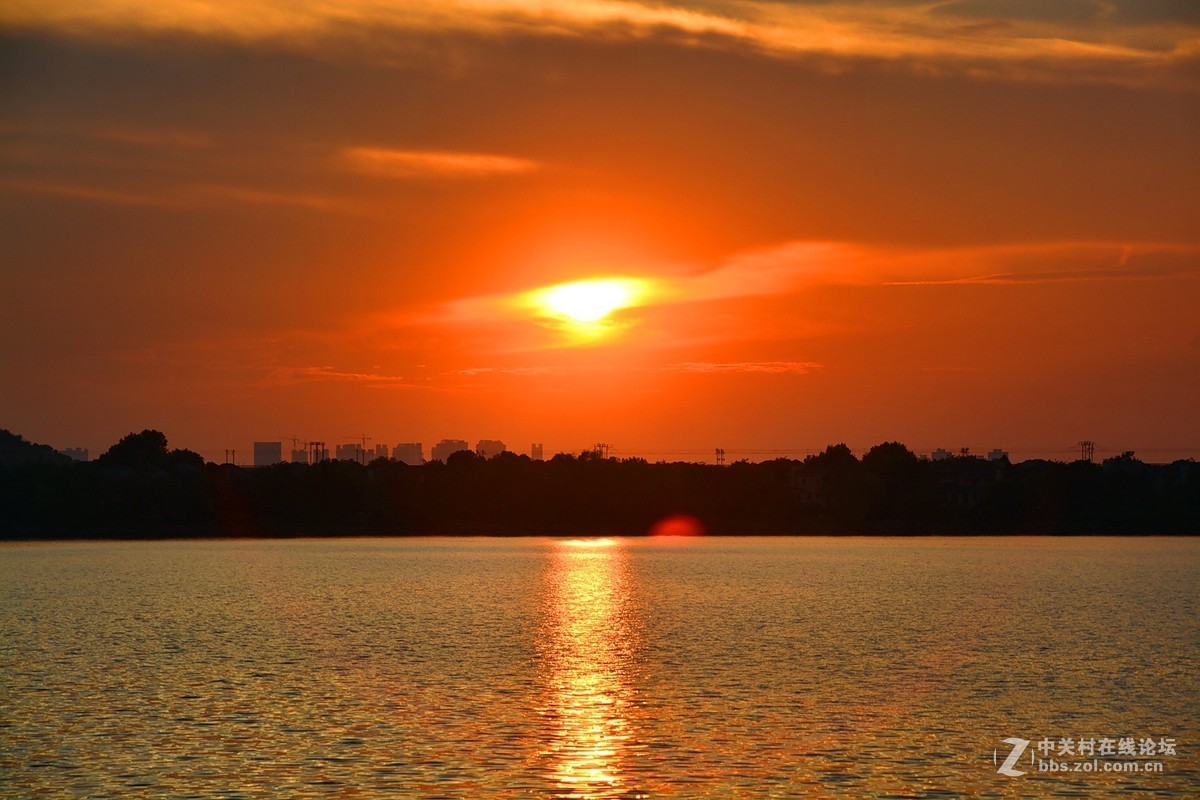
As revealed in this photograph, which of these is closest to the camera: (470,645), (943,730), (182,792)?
(182,792)

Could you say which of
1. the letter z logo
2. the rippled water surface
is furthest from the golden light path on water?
the letter z logo

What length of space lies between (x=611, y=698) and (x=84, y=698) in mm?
21298

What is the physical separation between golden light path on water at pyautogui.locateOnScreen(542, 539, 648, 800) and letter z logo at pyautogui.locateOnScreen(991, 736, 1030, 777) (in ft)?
37.3

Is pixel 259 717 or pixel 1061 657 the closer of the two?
pixel 259 717

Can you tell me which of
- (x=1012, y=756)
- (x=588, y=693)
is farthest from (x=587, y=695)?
(x=1012, y=756)

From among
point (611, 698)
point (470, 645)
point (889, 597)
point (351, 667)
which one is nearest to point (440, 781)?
point (611, 698)

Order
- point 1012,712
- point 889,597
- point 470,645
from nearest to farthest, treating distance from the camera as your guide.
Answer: point 1012,712 < point 470,645 < point 889,597

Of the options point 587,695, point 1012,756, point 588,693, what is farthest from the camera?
point 588,693

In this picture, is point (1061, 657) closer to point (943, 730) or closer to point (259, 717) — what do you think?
point (943, 730)

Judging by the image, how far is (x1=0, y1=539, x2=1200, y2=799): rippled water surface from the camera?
40.0m

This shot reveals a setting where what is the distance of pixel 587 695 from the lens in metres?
58.0

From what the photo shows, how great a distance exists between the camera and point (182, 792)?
38062mm

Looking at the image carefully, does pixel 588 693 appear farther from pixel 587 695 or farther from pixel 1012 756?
pixel 1012 756

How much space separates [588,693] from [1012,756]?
20.5m
